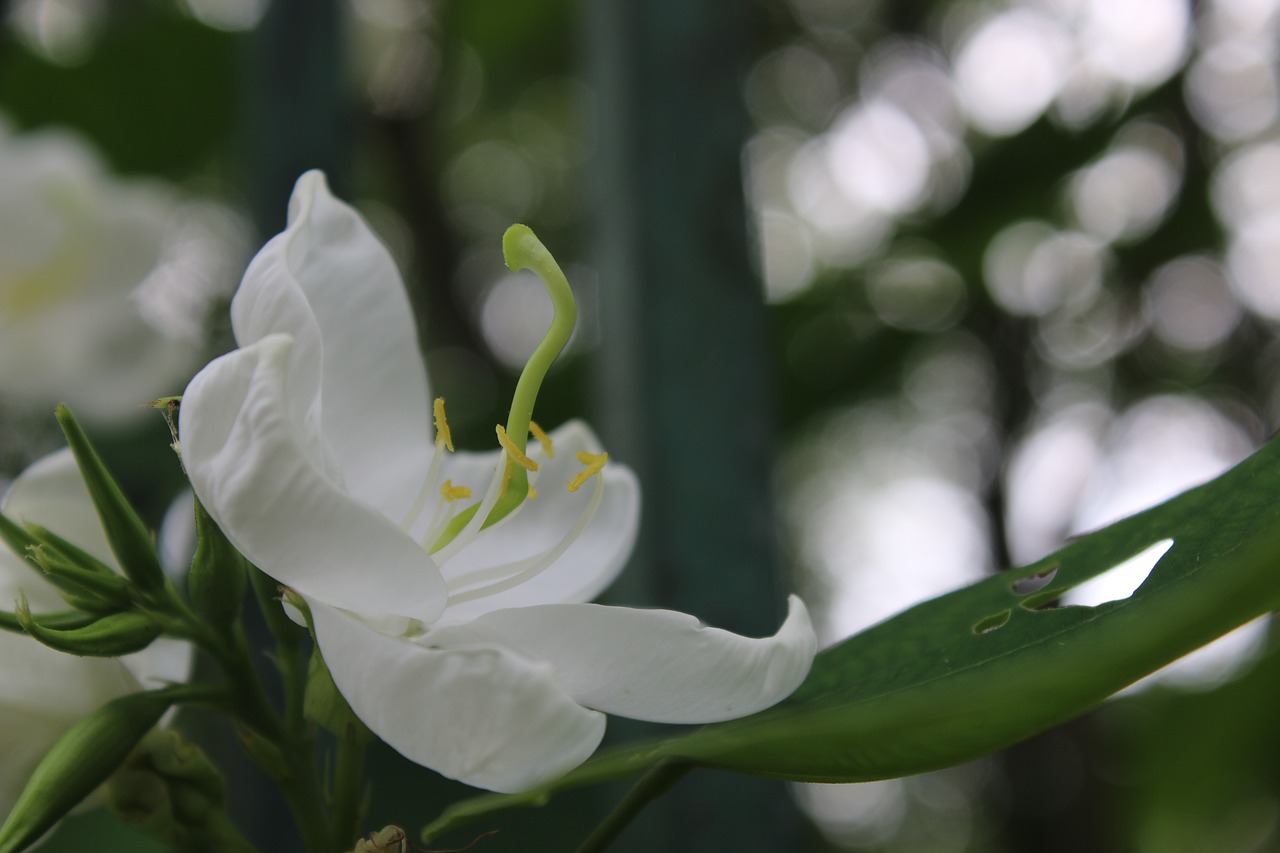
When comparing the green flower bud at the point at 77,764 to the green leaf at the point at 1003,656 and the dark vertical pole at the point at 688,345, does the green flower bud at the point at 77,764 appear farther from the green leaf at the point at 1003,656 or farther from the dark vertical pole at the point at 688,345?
the dark vertical pole at the point at 688,345

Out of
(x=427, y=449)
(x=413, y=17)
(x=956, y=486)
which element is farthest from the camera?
(x=956, y=486)

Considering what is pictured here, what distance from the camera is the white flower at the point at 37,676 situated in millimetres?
267

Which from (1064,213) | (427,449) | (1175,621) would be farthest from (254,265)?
(1064,213)

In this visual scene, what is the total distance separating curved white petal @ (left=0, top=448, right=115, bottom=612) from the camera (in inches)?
11.3

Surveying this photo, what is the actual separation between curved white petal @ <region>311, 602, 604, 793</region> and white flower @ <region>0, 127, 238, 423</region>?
58cm

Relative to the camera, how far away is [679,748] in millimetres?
234

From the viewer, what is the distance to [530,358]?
0.30 meters

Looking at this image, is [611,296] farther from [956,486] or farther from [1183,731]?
[956,486]

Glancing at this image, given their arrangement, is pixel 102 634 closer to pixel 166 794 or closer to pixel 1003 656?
pixel 166 794

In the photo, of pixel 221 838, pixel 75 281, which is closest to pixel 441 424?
pixel 221 838

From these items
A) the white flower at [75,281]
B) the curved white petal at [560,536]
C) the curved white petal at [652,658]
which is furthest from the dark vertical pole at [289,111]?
the curved white petal at [652,658]

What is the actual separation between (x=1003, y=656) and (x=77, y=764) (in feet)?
0.61

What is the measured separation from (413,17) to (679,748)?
80.0 inches

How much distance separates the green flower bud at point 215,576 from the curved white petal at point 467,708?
40 millimetres
